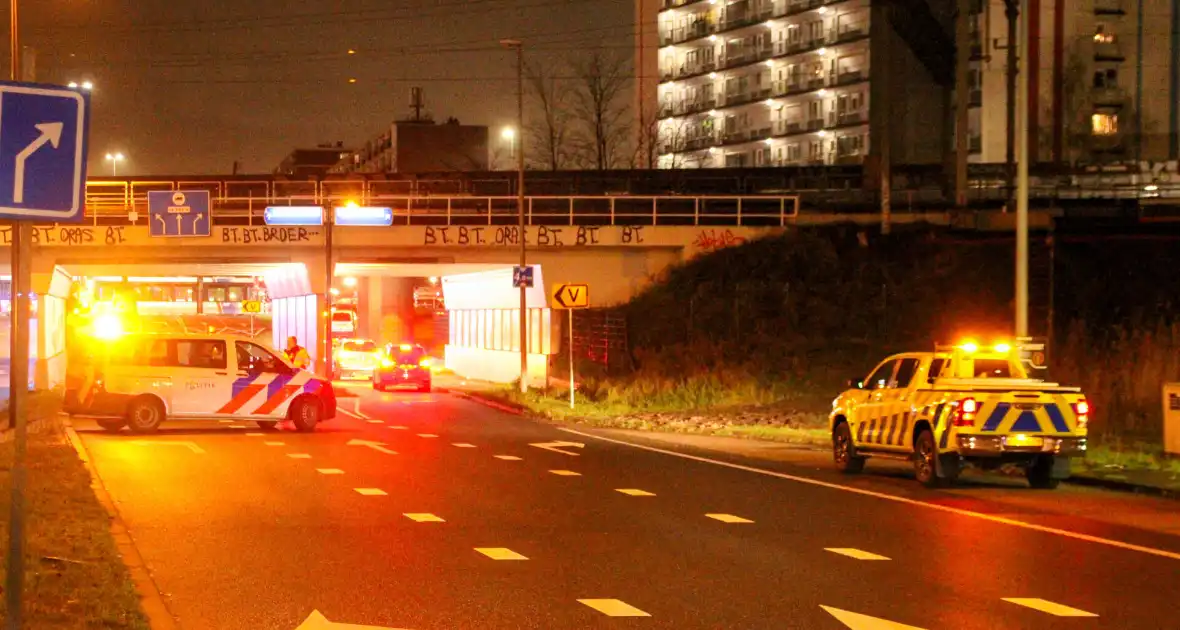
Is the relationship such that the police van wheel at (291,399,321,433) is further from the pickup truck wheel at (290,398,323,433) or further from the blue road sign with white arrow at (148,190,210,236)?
the blue road sign with white arrow at (148,190,210,236)

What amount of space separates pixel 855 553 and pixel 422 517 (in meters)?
4.49

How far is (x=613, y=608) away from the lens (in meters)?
10.1

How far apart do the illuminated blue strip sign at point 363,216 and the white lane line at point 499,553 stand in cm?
3431

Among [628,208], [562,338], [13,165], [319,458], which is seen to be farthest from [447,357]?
[13,165]

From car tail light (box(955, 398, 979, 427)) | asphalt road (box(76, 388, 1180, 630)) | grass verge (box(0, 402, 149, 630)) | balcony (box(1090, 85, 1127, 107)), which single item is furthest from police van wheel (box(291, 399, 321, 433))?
balcony (box(1090, 85, 1127, 107))

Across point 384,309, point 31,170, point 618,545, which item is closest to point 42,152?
point 31,170

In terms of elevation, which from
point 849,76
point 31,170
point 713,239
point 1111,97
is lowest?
point 31,170

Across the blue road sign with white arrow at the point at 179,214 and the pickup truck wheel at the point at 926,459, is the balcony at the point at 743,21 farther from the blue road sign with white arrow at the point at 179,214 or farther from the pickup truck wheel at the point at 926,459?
the pickup truck wheel at the point at 926,459

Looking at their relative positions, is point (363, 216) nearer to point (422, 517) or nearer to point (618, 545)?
point (422, 517)

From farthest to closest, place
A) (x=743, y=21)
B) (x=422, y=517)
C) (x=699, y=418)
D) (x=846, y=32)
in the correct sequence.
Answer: (x=743, y=21) → (x=846, y=32) → (x=699, y=418) → (x=422, y=517)

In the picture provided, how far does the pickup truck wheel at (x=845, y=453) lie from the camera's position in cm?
2086

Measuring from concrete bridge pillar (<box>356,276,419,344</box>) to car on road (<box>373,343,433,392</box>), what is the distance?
2949cm

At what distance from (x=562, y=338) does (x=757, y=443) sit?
22821 millimetres

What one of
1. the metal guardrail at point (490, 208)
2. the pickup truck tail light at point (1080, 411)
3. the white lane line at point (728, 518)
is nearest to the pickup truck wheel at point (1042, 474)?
the pickup truck tail light at point (1080, 411)
